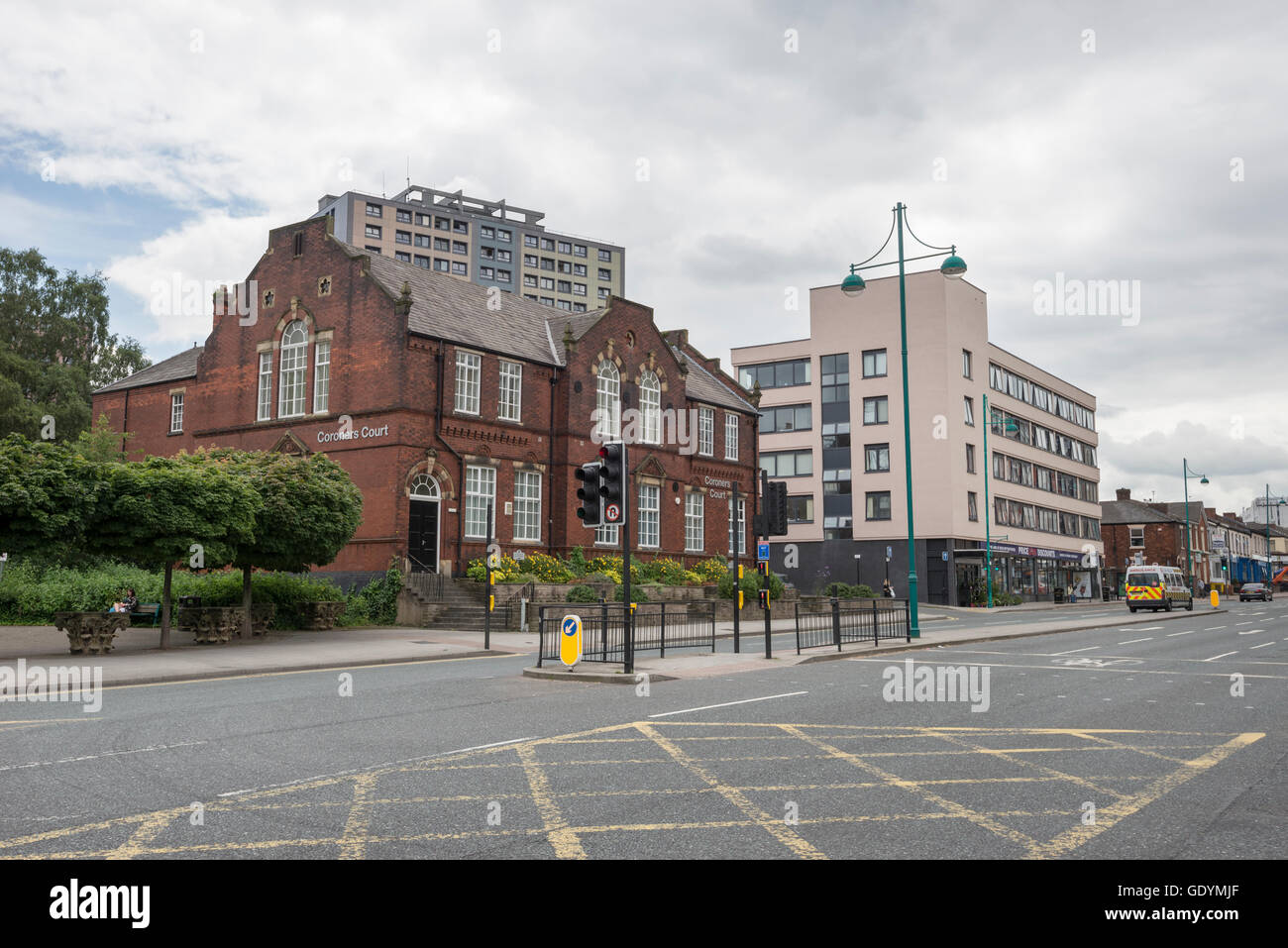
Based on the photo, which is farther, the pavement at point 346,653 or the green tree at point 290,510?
the green tree at point 290,510

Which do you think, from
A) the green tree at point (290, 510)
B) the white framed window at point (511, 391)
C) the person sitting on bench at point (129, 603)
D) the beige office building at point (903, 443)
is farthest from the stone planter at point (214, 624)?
the beige office building at point (903, 443)

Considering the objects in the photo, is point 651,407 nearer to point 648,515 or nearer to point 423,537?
point 648,515

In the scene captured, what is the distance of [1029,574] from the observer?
225ft

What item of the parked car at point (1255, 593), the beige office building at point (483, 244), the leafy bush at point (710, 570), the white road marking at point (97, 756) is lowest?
the parked car at point (1255, 593)

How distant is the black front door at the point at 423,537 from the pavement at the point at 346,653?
317 cm

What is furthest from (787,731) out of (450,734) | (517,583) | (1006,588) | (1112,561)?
(1112,561)

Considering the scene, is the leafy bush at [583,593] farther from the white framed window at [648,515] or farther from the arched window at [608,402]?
the white framed window at [648,515]

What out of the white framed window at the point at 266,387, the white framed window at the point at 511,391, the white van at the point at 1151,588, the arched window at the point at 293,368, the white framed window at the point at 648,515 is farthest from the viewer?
the white van at the point at 1151,588

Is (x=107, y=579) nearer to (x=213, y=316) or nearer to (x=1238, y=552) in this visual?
(x=213, y=316)

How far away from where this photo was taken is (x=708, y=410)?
4419cm

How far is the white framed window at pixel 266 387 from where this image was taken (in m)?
35.1

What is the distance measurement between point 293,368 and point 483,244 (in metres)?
68.0

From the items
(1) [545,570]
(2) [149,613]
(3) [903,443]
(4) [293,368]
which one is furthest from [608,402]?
(3) [903,443]
